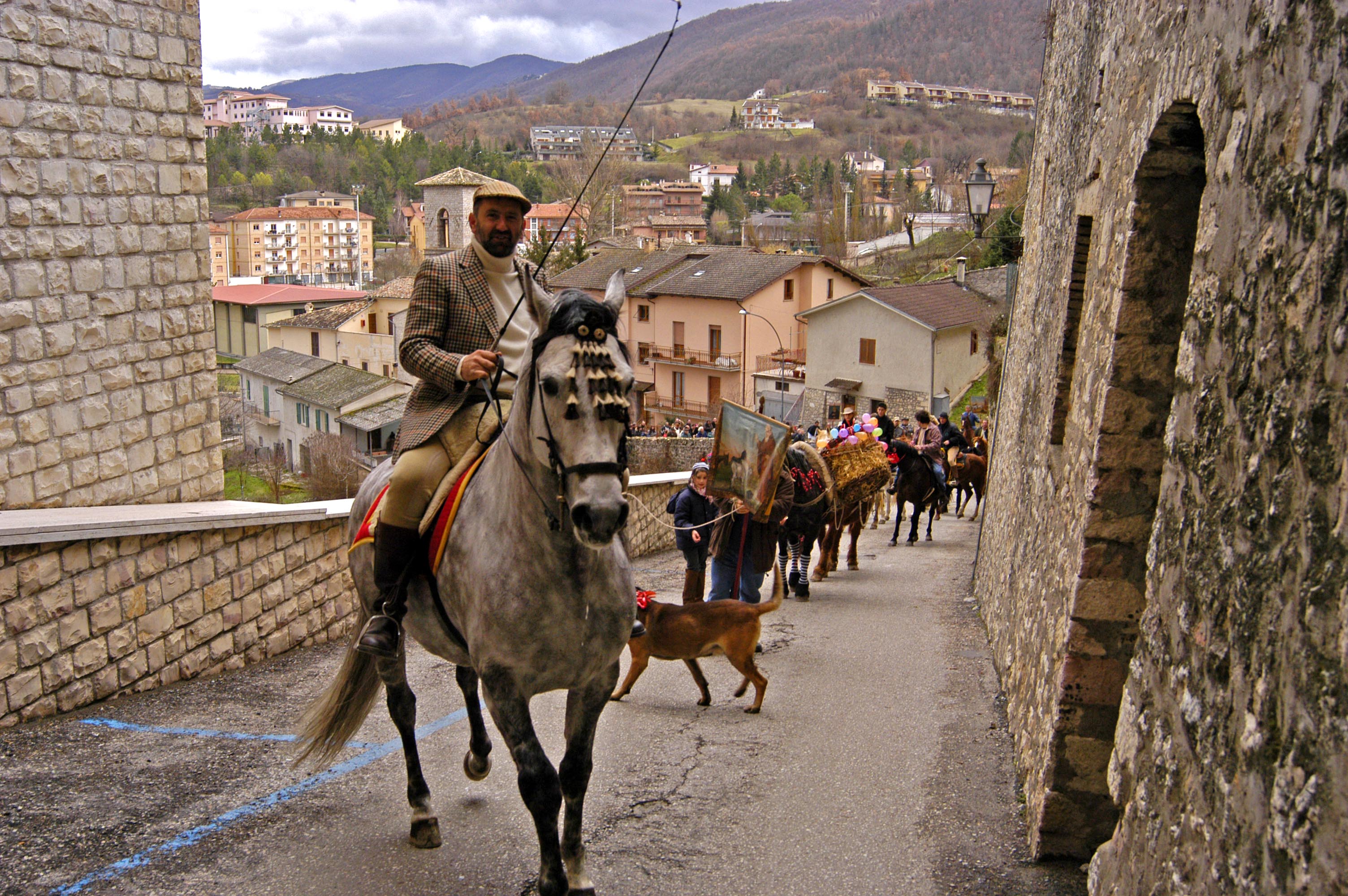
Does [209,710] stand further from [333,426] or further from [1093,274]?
[333,426]

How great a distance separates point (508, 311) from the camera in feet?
17.8

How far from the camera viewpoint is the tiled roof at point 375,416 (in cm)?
4147

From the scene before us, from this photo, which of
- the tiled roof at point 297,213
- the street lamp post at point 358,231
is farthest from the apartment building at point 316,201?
the street lamp post at point 358,231

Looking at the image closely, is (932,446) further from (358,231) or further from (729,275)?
(358,231)

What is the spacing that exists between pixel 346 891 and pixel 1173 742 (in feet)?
11.7

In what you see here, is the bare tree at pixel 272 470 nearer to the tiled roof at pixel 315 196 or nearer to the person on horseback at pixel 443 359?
the person on horseback at pixel 443 359

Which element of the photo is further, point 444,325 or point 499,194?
point 444,325

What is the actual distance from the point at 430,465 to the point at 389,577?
0.59 m

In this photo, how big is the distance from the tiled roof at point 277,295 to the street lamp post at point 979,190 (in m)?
50.1

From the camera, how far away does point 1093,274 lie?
19.2 feet

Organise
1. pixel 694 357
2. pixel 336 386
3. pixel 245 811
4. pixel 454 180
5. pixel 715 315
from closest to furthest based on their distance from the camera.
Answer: pixel 245 811 < pixel 336 386 < pixel 454 180 < pixel 715 315 < pixel 694 357

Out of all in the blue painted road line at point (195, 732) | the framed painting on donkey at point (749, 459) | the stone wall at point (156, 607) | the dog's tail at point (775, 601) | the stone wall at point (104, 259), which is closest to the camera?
the stone wall at point (156, 607)

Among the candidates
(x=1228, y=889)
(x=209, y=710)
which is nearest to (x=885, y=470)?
(x=209, y=710)

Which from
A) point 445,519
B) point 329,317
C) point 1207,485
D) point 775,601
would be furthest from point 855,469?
point 329,317
